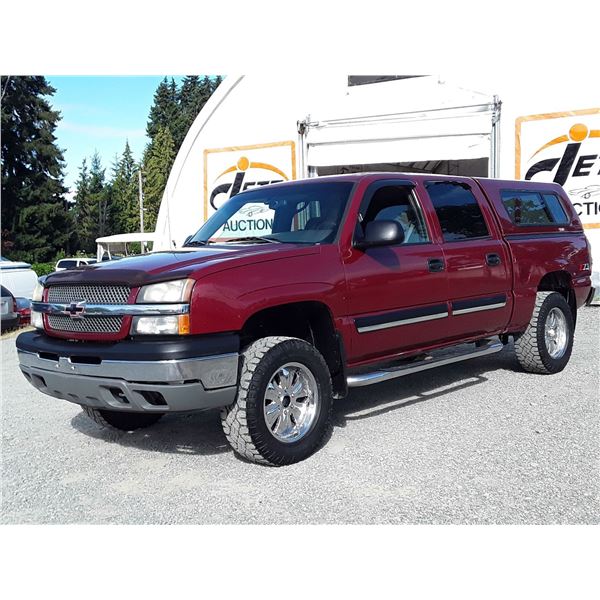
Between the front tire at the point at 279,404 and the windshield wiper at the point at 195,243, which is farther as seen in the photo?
the windshield wiper at the point at 195,243

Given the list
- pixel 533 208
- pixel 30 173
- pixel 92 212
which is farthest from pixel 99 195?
pixel 533 208

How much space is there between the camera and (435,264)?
518cm

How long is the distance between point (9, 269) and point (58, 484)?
11022mm

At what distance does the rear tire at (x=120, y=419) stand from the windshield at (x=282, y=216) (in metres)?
1.43

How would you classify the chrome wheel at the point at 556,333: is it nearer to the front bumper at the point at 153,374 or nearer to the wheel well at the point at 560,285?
the wheel well at the point at 560,285

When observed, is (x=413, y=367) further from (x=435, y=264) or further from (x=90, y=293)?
(x=90, y=293)

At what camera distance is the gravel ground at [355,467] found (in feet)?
11.4

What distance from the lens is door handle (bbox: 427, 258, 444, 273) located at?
5.14m

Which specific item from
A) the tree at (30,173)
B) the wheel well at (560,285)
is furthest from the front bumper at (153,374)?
the tree at (30,173)

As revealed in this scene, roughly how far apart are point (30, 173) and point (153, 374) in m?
41.5

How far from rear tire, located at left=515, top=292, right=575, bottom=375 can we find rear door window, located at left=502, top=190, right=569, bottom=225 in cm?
78

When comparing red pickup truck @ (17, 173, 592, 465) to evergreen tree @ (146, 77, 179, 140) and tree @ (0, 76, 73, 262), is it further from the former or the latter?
evergreen tree @ (146, 77, 179, 140)

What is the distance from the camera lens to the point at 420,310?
199 inches

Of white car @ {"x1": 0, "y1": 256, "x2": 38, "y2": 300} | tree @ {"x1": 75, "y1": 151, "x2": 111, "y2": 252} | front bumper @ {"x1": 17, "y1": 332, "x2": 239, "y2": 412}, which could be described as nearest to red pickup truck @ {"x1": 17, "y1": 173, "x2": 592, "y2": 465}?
front bumper @ {"x1": 17, "y1": 332, "x2": 239, "y2": 412}
